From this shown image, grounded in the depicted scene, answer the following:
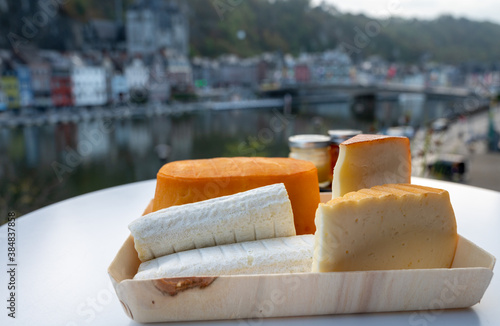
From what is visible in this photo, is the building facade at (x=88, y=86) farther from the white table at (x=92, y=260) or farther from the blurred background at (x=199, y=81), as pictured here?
the white table at (x=92, y=260)

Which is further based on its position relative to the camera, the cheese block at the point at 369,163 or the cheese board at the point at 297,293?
the cheese block at the point at 369,163

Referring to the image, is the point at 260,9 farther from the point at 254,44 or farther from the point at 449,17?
the point at 449,17

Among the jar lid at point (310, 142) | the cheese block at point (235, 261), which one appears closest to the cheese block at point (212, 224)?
the cheese block at point (235, 261)

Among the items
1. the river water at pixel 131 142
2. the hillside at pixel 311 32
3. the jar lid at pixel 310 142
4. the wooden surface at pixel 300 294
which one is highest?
the hillside at pixel 311 32

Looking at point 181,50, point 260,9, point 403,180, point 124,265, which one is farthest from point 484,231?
point 181,50

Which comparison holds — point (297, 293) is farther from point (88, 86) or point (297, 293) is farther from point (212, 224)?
point (88, 86)

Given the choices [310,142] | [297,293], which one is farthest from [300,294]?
[310,142]
